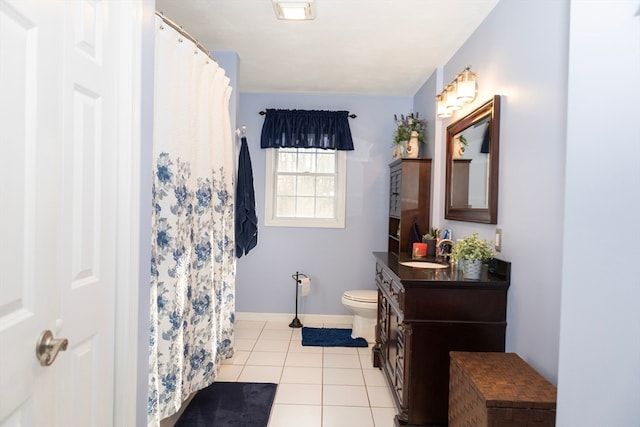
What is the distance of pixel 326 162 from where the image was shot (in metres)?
4.11

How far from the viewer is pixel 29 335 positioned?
87 cm

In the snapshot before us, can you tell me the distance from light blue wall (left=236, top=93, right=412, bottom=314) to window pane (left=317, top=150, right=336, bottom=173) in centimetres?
18

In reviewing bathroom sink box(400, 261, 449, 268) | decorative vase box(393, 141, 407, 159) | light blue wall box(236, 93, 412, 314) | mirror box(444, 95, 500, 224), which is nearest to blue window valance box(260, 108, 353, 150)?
light blue wall box(236, 93, 412, 314)

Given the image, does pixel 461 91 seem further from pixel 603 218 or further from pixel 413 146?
pixel 603 218

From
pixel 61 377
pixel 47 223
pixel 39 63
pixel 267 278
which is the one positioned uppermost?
pixel 39 63

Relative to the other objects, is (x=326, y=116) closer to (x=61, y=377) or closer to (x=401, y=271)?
(x=401, y=271)

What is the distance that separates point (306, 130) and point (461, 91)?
73.3 inches

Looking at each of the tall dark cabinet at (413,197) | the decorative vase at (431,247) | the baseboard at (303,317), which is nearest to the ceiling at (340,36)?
the tall dark cabinet at (413,197)

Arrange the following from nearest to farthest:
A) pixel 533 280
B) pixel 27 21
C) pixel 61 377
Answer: pixel 27 21 → pixel 61 377 → pixel 533 280

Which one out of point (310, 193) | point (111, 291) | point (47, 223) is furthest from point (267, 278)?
point (47, 223)

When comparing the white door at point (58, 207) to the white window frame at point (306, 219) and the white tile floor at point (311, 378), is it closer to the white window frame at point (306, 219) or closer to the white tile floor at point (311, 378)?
the white tile floor at point (311, 378)

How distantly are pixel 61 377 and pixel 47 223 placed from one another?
47 centimetres

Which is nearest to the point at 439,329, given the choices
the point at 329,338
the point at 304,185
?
the point at 329,338

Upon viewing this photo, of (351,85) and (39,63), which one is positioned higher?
(351,85)
